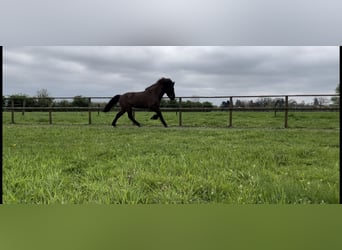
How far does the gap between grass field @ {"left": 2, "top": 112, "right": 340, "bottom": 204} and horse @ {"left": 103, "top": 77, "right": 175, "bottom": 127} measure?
0.09 metres

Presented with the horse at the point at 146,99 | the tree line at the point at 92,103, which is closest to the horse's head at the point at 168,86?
the horse at the point at 146,99

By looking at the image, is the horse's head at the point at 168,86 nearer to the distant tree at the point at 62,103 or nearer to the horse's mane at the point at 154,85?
the horse's mane at the point at 154,85

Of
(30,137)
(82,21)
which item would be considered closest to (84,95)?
(30,137)

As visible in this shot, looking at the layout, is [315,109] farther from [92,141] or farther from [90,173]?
[92,141]

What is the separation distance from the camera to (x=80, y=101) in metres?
1.59

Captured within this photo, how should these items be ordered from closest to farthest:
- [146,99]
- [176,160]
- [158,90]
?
[176,160]
[158,90]
[146,99]

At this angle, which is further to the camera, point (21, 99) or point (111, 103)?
point (111, 103)

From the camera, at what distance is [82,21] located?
0.84m

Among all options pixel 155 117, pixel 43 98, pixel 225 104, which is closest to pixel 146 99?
pixel 155 117

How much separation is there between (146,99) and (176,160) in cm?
62

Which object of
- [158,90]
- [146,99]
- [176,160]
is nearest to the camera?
[176,160]

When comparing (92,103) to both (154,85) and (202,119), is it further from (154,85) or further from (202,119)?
(202,119)

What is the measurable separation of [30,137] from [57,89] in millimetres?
389

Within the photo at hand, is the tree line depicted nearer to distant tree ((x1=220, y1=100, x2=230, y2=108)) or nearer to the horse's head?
distant tree ((x1=220, y1=100, x2=230, y2=108))
